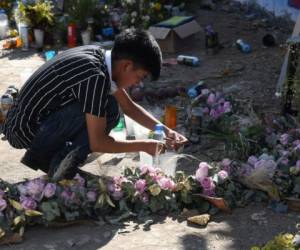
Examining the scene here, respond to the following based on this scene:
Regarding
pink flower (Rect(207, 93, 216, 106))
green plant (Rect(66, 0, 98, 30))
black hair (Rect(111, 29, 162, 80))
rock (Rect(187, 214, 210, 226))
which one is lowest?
rock (Rect(187, 214, 210, 226))

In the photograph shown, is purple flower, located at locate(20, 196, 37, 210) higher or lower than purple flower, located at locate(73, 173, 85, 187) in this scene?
lower

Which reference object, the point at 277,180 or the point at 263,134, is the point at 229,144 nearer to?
the point at 263,134

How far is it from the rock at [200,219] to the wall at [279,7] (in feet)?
17.2

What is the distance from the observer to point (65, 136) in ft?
11.3

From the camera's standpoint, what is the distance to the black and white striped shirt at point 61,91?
311 centimetres

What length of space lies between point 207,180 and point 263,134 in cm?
76

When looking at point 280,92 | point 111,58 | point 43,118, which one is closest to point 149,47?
point 111,58

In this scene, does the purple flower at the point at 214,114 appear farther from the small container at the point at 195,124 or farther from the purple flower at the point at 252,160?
the purple flower at the point at 252,160

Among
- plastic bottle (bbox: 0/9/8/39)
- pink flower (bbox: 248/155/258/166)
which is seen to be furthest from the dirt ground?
plastic bottle (bbox: 0/9/8/39)

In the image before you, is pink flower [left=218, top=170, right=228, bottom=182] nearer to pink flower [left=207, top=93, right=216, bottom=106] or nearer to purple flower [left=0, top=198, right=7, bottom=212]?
purple flower [left=0, top=198, right=7, bottom=212]

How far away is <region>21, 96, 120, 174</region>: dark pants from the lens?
11.1 ft

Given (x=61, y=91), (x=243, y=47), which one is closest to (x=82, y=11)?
(x=243, y=47)

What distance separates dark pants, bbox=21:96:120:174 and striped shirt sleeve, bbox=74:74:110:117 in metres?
0.24

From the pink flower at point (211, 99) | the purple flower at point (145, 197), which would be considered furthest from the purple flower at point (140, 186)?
the pink flower at point (211, 99)
